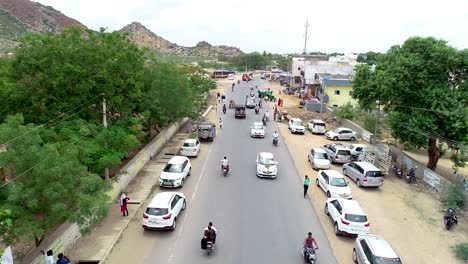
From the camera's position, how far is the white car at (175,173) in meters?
24.0

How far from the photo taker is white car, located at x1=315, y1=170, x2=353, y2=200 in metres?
22.8

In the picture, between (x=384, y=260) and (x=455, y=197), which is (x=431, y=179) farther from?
A: (x=384, y=260)

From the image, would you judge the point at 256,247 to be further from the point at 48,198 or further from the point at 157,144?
the point at 157,144

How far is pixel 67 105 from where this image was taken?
78.7 ft

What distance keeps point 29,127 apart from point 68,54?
10752 mm

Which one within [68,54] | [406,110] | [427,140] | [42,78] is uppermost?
[68,54]

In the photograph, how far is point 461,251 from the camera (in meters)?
17.5

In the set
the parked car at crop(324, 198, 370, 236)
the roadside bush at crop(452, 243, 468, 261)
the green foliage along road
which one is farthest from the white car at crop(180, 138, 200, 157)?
the roadside bush at crop(452, 243, 468, 261)

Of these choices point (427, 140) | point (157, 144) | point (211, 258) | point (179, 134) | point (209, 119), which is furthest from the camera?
point (209, 119)

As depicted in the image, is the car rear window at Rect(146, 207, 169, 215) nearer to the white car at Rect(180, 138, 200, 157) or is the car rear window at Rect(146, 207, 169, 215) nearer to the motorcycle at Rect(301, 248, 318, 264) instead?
the motorcycle at Rect(301, 248, 318, 264)

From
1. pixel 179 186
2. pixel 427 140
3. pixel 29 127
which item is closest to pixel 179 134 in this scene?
pixel 179 186

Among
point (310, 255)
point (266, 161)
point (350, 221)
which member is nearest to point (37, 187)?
point (310, 255)

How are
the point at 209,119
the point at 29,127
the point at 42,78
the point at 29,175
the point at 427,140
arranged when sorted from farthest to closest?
the point at 209,119 → the point at 427,140 → the point at 42,78 → the point at 29,127 → the point at 29,175

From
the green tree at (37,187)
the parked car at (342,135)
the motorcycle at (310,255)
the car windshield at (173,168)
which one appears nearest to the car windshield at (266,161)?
the car windshield at (173,168)
